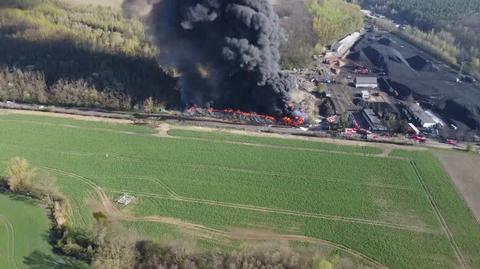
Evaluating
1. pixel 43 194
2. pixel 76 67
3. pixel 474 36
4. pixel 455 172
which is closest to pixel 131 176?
pixel 43 194

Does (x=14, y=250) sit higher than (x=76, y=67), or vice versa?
(x=76, y=67)

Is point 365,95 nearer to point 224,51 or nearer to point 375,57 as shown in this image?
point 375,57

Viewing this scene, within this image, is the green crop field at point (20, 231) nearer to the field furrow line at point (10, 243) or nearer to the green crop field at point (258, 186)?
→ the field furrow line at point (10, 243)

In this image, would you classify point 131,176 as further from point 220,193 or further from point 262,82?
point 262,82

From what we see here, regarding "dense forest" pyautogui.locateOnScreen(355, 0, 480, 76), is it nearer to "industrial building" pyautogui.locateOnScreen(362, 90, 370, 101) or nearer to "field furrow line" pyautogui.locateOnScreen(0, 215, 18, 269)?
"industrial building" pyautogui.locateOnScreen(362, 90, 370, 101)

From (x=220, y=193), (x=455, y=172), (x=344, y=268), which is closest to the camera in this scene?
(x=344, y=268)

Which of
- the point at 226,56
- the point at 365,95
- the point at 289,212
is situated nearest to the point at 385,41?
the point at 365,95

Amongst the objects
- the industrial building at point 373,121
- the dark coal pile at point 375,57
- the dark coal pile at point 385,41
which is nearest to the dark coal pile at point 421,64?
the dark coal pile at point 375,57
